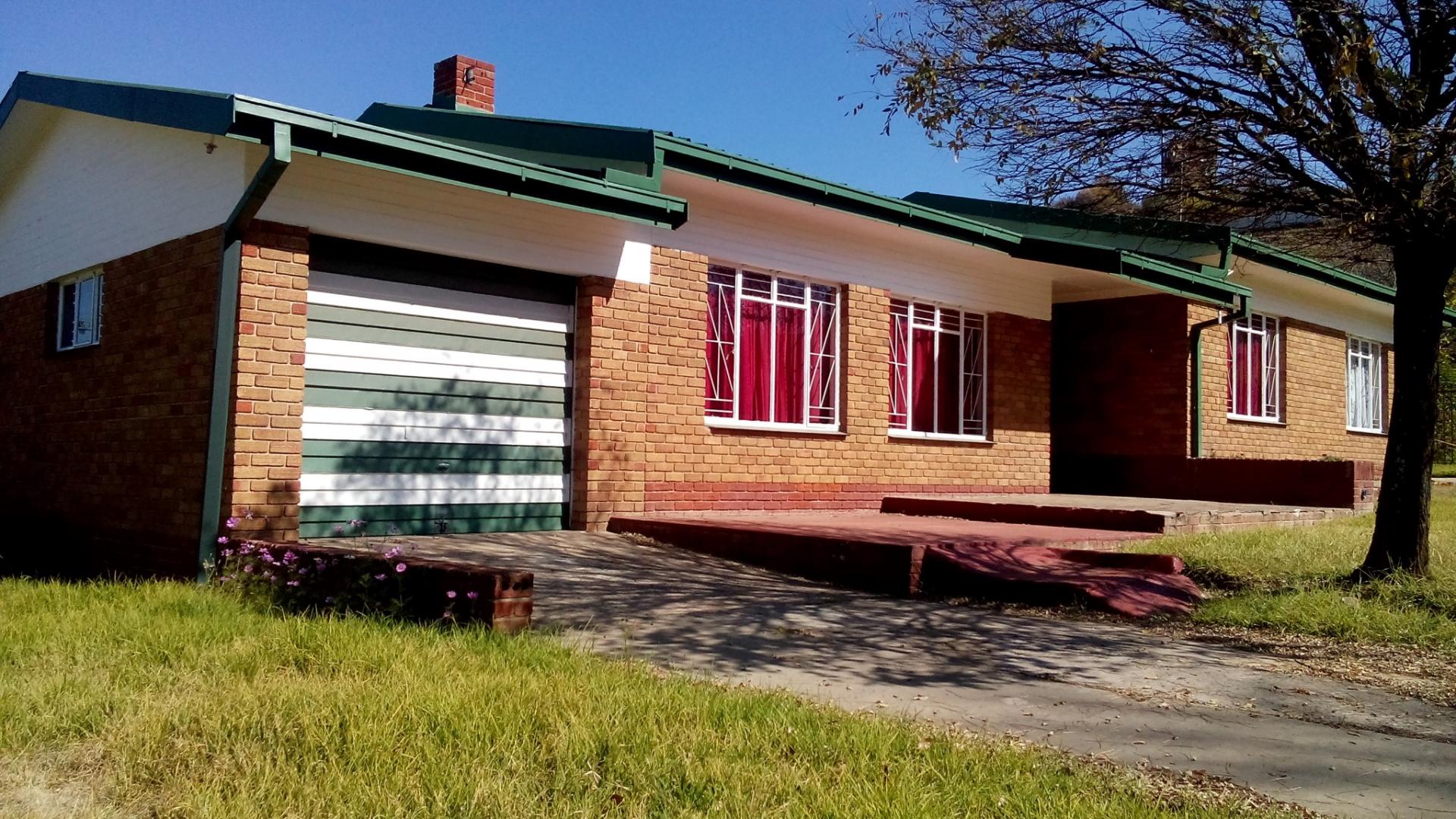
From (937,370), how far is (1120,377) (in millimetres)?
3290

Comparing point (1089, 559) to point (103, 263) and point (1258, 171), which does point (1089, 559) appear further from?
point (103, 263)

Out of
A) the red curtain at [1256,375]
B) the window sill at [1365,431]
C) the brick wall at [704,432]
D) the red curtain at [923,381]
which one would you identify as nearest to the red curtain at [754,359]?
the brick wall at [704,432]

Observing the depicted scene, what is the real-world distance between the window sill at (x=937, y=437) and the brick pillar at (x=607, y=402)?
3748mm

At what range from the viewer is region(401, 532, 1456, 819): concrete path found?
14.1 feet

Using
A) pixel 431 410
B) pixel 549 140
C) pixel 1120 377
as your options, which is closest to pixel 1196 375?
pixel 1120 377

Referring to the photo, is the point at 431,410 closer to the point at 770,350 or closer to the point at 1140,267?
the point at 770,350

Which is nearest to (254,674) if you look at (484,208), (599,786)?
(599,786)

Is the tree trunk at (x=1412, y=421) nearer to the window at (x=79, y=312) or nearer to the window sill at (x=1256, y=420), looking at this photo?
the window sill at (x=1256, y=420)

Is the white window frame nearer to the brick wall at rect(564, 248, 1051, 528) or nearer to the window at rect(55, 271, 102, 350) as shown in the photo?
the window at rect(55, 271, 102, 350)

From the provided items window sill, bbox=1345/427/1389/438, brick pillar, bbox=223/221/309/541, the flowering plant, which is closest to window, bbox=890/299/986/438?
brick pillar, bbox=223/221/309/541

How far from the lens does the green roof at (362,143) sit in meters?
7.50

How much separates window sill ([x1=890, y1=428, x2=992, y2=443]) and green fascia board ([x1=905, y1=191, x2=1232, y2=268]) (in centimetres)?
275

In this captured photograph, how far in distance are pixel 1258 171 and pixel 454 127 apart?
7083 millimetres

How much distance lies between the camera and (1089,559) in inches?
351
